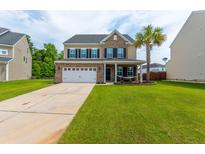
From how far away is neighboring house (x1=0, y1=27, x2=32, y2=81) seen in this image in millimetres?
21042

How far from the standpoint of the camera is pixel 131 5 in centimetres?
529

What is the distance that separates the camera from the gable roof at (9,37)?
22609 mm

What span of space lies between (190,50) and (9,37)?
30.9 m

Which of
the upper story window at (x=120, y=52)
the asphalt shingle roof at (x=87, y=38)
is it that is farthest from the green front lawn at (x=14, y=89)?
the upper story window at (x=120, y=52)

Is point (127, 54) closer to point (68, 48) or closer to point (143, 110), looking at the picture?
point (68, 48)

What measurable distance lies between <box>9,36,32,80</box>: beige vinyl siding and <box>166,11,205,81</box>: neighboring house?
28556 millimetres

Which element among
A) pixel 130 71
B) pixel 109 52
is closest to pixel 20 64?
pixel 109 52

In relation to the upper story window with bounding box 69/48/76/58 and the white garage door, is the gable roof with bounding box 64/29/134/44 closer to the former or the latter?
the upper story window with bounding box 69/48/76/58

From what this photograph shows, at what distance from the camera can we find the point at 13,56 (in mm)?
22672

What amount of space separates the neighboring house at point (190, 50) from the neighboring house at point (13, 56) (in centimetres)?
2844

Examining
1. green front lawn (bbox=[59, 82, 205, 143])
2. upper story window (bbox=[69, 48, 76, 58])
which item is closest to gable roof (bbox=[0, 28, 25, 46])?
upper story window (bbox=[69, 48, 76, 58])

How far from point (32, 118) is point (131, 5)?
559cm

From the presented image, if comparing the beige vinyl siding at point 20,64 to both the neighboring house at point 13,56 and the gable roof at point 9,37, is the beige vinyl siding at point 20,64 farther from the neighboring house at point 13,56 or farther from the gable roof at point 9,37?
the gable roof at point 9,37
